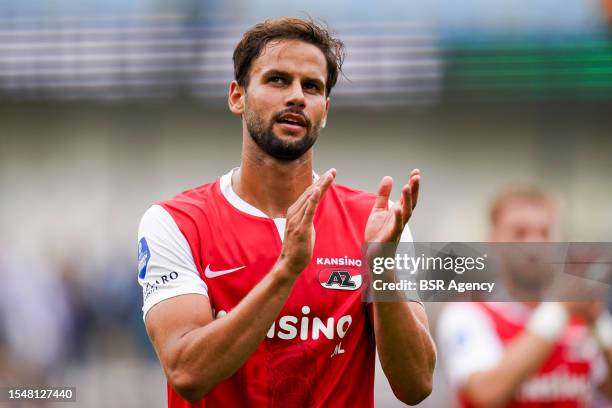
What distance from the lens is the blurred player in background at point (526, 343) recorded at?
96.0 inches

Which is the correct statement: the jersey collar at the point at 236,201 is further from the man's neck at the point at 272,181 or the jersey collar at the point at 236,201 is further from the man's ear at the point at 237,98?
the man's ear at the point at 237,98

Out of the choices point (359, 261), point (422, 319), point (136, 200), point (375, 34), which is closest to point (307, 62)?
point (359, 261)

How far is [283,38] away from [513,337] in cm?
107

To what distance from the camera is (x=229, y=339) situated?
7.11 feet

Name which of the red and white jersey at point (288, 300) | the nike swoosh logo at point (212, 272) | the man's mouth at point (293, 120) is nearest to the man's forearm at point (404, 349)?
the red and white jersey at point (288, 300)

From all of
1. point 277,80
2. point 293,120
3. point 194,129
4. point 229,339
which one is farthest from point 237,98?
point 194,129

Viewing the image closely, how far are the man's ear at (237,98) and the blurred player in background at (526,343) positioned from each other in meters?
0.78

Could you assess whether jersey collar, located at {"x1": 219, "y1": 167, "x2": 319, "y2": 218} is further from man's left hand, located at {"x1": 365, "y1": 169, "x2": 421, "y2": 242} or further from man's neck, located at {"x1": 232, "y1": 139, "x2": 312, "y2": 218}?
man's left hand, located at {"x1": 365, "y1": 169, "x2": 421, "y2": 242}

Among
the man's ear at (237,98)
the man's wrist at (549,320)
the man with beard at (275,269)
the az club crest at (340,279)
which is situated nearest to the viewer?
the man with beard at (275,269)

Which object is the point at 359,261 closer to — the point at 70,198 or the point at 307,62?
the point at 307,62

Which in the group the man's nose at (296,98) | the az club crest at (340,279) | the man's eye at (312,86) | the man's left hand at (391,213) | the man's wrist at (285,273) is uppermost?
the man's eye at (312,86)

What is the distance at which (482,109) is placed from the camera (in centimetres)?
658

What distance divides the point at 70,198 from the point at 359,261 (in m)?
4.89

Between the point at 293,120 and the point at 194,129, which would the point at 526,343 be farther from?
the point at 194,129
